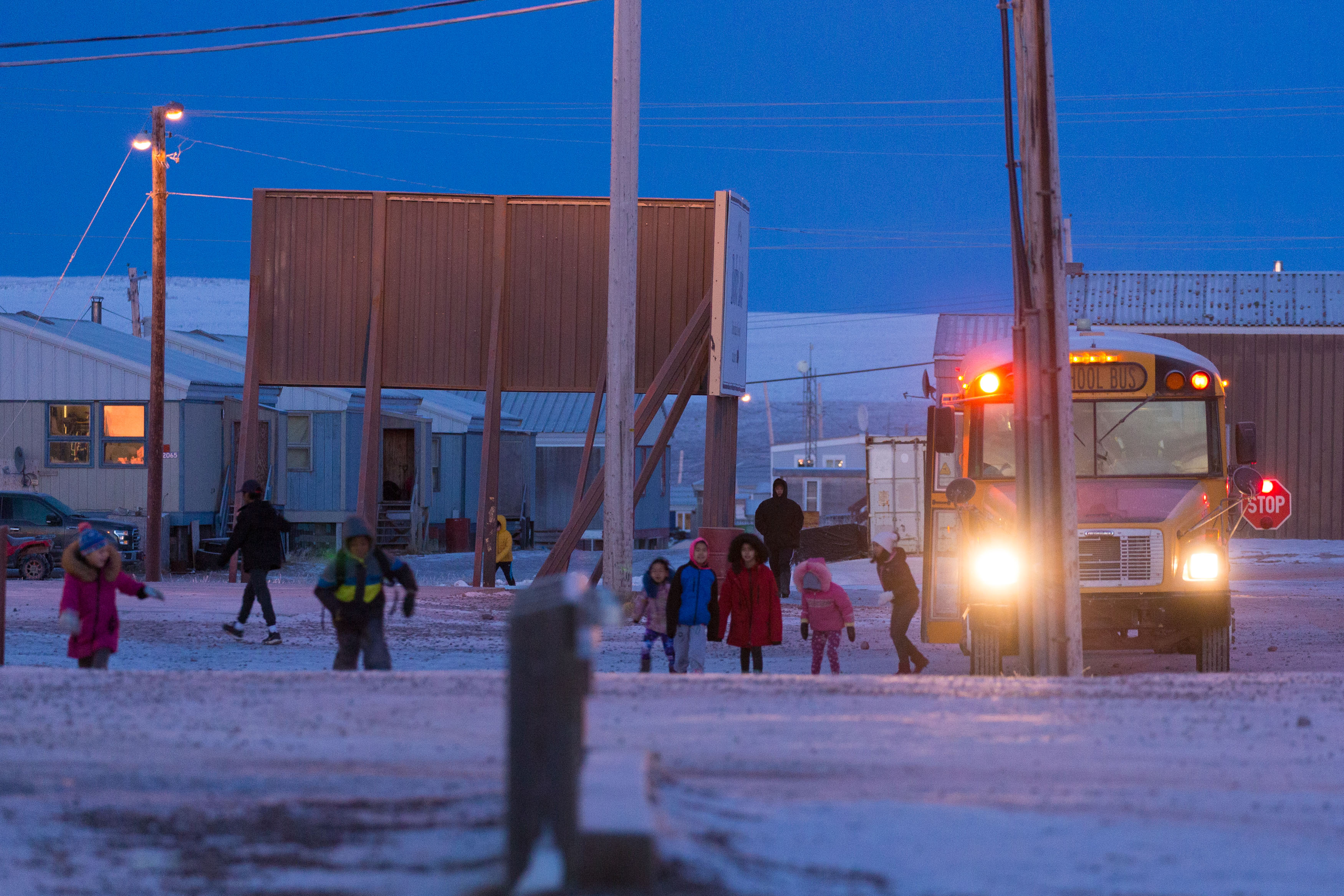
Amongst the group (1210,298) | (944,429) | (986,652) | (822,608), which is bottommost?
(986,652)

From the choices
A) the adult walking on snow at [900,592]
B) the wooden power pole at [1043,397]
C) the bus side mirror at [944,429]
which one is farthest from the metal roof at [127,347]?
the wooden power pole at [1043,397]

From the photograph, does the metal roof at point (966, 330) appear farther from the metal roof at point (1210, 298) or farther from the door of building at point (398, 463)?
the door of building at point (398, 463)

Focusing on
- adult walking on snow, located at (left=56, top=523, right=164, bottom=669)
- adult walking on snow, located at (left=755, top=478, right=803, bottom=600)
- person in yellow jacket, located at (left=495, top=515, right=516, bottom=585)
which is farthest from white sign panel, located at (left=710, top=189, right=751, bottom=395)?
adult walking on snow, located at (left=56, top=523, right=164, bottom=669)

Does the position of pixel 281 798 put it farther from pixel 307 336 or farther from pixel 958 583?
pixel 307 336

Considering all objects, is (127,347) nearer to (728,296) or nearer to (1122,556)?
(728,296)

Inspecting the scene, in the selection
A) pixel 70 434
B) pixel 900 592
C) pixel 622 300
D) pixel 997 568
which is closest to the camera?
pixel 997 568

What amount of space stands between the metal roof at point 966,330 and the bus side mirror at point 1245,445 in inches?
1194

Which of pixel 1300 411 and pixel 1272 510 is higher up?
pixel 1300 411

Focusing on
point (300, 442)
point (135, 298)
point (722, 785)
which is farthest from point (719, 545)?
point (135, 298)

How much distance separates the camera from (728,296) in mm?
20547

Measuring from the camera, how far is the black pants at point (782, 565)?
19141 mm

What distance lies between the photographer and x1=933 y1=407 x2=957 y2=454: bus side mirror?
1225 cm

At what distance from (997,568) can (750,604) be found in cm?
215

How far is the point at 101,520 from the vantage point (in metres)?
25.1
